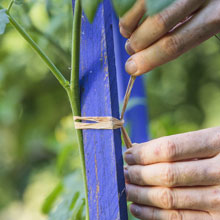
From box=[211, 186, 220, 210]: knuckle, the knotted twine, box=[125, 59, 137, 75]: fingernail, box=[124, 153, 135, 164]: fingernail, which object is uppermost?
box=[125, 59, 137, 75]: fingernail

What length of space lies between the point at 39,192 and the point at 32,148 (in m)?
0.34

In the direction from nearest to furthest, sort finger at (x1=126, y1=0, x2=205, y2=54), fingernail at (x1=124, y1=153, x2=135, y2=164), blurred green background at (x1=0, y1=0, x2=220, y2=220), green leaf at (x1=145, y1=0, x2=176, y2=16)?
green leaf at (x1=145, y1=0, x2=176, y2=16) → finger at (x1=126, y1=0, x2=205, y2=54) → fingernail at (x1=124, y1=153, x2=135, y2=164) → blurred green background at (x1=0, y1=0, x2=220, y2=220)

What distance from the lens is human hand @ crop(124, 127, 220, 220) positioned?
0.41 meters

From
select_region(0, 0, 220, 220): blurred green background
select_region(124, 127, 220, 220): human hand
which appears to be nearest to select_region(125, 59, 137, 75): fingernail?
select_region(124, 127, 220, 220): human hand

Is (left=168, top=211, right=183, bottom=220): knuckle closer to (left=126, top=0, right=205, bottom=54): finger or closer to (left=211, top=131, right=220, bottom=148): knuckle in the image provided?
(left=211, top=131, right=220, bottom=148): knuckle

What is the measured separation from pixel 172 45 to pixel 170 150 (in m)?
0.14

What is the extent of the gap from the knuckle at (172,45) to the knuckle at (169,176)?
15cm

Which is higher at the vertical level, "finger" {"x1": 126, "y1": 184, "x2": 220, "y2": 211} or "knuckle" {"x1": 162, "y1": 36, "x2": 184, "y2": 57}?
"knuckle" {"x1": 162, "y1": 36, "x2": 184, "y2": 57}

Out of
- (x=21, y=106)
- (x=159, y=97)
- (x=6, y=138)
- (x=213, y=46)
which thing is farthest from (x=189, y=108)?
(x=6, y=138)

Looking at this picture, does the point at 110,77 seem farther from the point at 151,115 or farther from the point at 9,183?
the point at 9,183

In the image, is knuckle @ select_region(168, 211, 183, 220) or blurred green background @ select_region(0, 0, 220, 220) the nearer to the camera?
knuckle @ select_region(168, 211, 183, 220)

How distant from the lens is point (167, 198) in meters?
0.41

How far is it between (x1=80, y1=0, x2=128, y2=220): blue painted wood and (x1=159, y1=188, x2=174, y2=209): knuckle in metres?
0.05

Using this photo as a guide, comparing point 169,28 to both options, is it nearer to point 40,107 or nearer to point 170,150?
point 170,150
